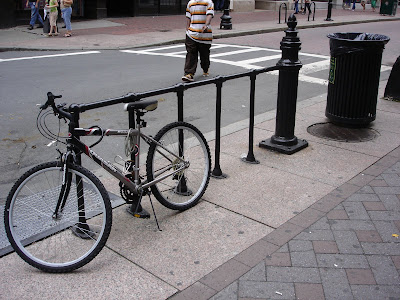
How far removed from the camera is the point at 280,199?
4.73 metres

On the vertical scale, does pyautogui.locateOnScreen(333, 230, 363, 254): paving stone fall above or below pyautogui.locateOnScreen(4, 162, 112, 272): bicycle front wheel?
below

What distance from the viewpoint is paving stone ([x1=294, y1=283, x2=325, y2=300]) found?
3.21 metres

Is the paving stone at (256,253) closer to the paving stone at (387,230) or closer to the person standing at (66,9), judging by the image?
the paving stone at (387,230)

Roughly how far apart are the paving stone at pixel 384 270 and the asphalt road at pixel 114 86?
361cm

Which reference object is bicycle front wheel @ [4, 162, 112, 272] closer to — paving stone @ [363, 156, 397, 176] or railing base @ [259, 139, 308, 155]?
railing base @ [259, 139, 308, 155]

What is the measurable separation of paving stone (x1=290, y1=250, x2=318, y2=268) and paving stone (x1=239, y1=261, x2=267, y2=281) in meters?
0.25

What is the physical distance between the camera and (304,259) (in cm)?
366

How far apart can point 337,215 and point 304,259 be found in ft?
2.89

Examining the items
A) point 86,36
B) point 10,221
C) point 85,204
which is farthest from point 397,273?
point 86,36

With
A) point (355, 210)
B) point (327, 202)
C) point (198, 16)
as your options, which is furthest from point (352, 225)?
point (198, 16)

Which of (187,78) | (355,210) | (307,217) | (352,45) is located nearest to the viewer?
(307,217)

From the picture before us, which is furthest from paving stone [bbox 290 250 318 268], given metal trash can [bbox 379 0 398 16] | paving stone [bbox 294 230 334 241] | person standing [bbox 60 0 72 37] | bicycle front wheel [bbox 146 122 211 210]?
metal trash can [bbox 379 0 398 16]

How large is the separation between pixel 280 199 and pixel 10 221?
2508mm

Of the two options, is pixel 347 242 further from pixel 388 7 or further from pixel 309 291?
pixel 388 7
